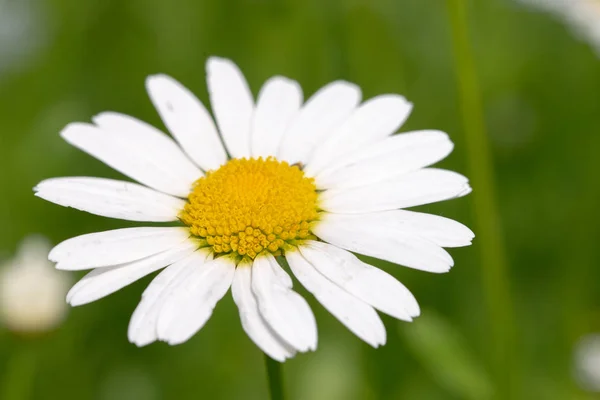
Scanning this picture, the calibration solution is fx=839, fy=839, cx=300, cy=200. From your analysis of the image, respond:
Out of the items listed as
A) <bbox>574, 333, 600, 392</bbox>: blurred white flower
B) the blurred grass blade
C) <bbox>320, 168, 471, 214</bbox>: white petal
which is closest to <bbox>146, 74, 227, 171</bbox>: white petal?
<bbox>320, 168, 471, 214</bbox>: white petal

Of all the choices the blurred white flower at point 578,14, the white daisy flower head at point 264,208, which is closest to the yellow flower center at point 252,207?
the white daisy flower head at point 264,208

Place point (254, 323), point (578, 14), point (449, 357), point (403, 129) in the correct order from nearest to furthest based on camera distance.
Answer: point (254, 323) < point (449, 357) < point (403, 129) < point (578, 14)

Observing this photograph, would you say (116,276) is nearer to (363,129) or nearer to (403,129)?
(363,129)

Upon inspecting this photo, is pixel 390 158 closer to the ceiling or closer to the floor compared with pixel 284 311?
closer to the ceiling

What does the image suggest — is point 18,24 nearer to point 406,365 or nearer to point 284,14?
point 284,14

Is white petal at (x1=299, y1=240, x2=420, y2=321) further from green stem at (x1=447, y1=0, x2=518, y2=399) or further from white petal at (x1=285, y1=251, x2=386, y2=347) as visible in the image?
green stem at (x1=447, y1=0, x2=518, y2=399)

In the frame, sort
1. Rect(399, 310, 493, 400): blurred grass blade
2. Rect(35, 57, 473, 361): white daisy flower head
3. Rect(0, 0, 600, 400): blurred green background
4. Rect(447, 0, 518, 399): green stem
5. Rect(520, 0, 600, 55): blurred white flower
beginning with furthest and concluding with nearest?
Rect(520, 0, 600, 55): blurred white flower → Rect(0, 0, 600, 400): blurred green background → Rect(399, 310, 493, 400): blurred grass blade → Rect(447, 0, 518, 399): green stem → Rect(35, 57, 473, 361): white daisy flower head

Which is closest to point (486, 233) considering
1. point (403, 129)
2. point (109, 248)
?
point (109, 248)
